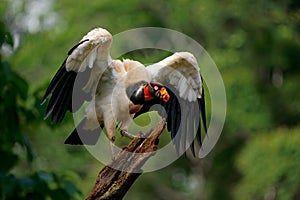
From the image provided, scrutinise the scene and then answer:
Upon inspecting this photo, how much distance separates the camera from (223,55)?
54.5 ft

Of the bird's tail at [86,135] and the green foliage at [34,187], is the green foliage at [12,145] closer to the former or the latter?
the green foliage at [34,187]

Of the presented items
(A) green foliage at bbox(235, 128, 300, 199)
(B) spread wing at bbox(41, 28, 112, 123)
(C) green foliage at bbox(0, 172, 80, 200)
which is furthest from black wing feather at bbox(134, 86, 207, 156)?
(A) green foliage at bbox(235, 128, 300, 199)

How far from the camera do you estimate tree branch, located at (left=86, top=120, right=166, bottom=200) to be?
505 centimetres

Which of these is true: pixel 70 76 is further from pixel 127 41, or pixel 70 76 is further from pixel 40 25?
pixel 40 25

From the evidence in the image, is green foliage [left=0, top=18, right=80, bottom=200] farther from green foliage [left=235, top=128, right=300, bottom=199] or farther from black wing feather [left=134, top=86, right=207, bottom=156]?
green foliage [left=235, top=128, right=300, bottom=199]

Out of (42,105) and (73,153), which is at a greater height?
(42,105)

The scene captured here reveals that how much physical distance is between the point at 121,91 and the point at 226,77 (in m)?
10.2

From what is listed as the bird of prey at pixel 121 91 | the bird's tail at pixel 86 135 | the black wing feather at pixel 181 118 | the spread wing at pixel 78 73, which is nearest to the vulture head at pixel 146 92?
the bird of prey at pixel 121 91

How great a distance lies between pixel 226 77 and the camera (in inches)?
615

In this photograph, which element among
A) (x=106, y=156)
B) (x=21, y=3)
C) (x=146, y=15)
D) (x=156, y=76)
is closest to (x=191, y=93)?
(x=156, y=76)

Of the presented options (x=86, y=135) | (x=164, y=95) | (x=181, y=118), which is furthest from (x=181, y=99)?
(x=86, y=135)

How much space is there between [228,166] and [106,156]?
1156 centimetres

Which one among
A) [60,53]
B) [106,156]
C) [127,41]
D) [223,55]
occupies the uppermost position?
[106,156]

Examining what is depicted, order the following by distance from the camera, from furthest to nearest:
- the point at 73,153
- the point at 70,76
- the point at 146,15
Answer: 1. the point at 146,15
2. the point at 73,153
3. the point at 70,76
